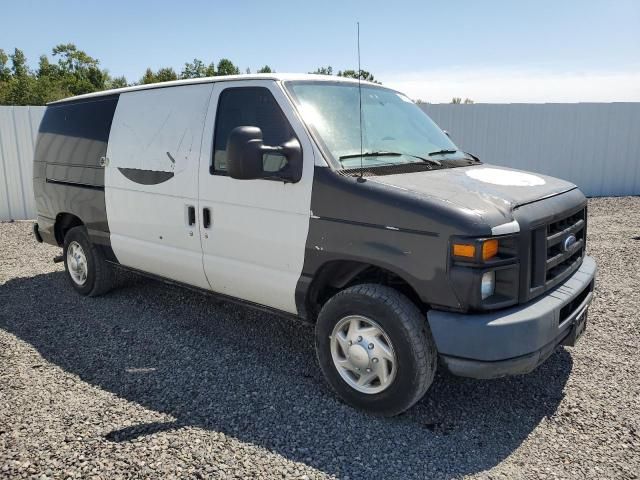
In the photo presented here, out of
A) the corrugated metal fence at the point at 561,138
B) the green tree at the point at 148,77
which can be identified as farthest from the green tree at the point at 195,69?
the corrugated metal fence at the point at 561,138

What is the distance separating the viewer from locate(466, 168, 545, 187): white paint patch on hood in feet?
11.9

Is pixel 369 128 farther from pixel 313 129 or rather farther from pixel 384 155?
pixel 313 129

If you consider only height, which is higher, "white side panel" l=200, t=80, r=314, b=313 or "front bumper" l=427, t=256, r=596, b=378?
"white side panel" l=200, t=80, r=314, b=313

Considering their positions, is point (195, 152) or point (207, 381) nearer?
point (207, 381)

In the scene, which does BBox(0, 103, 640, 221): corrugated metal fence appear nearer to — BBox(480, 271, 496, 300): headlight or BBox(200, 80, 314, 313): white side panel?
BBox(200, 80, 314, 313): white side panel

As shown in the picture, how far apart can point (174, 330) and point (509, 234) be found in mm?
3198

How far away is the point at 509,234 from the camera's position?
2953mm

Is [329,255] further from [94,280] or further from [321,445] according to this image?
[94,280]

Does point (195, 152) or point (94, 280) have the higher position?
point (195, 152)

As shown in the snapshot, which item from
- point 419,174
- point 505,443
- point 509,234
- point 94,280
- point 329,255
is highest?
point 419,174

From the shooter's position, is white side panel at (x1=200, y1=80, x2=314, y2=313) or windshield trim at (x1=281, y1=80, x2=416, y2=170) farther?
white side panel at (x1=200, y1=80, x2=314, y2=313)

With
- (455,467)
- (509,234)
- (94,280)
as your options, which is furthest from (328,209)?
(94,280)

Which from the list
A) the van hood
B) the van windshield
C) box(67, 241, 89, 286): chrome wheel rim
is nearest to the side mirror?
the van windshield

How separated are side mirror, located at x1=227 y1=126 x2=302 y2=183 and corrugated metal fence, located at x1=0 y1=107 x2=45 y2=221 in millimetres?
8881
